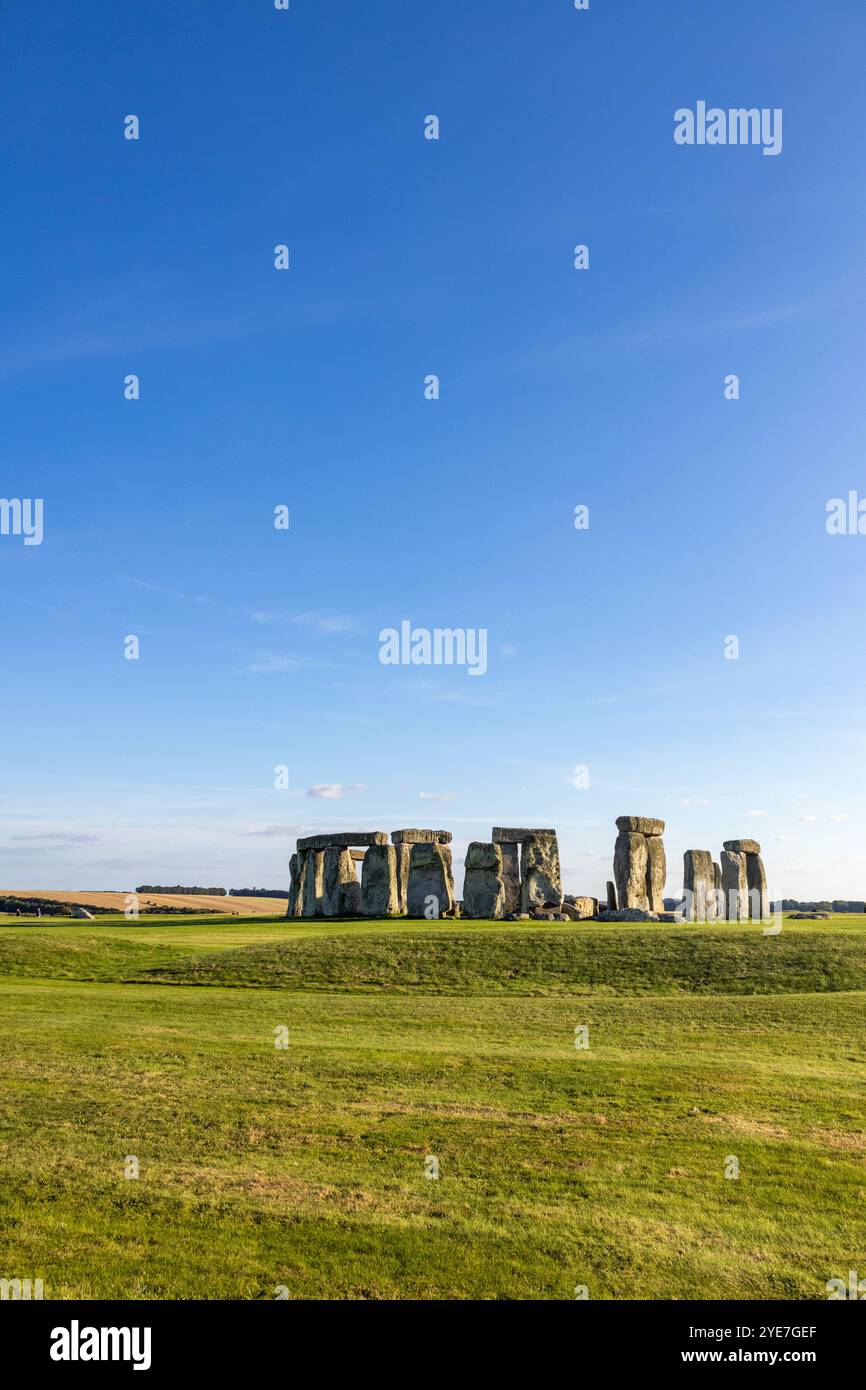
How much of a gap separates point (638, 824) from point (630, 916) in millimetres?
4443

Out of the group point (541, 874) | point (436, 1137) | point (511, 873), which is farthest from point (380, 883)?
point (436, 1137)

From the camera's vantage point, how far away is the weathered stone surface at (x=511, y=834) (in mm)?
36281

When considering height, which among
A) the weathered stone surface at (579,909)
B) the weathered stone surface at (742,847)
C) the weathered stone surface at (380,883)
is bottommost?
the weathered stone surface at (579,909)

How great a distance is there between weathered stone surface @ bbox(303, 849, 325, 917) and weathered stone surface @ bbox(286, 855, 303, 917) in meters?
0.70

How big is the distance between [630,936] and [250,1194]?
19.3 meters

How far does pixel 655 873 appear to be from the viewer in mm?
37344

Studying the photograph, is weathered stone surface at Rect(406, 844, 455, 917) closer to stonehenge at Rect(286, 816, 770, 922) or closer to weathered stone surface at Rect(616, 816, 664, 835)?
stonehenge at Rect(286, 816, 770, 922)

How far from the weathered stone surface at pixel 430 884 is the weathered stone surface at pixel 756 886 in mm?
11717

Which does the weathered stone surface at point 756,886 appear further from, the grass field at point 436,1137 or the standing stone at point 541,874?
the grass field at point 436,1137

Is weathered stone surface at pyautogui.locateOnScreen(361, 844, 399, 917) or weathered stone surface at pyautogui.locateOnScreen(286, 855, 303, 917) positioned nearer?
weathered stone surface at pyautogui.locateOnScreen(361, 844, 399, 917)

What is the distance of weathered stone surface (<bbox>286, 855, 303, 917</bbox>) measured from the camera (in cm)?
4069

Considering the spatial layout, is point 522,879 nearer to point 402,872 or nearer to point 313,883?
point 402,872

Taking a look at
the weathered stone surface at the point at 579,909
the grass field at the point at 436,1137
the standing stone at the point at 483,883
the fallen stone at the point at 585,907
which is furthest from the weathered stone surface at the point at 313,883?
the grass field at the point at 436,1137

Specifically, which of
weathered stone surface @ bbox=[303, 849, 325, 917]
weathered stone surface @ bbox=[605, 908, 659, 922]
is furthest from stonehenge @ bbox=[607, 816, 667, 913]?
weathered stone surface @ bbox=[303, 849, 325, 917]
